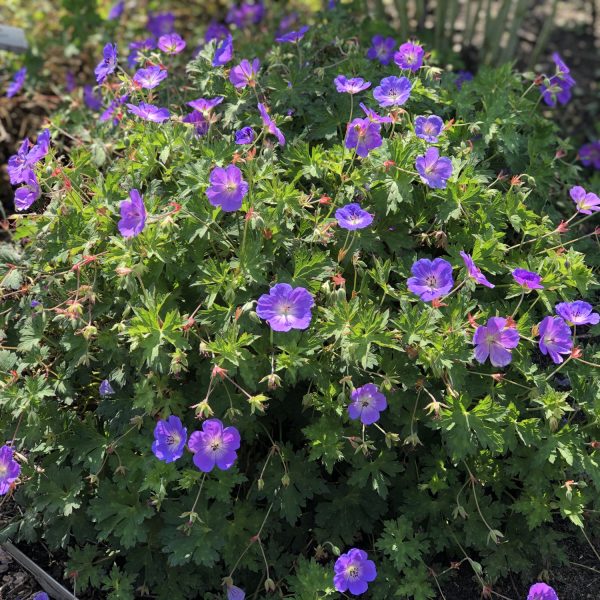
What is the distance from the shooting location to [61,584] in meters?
2.54

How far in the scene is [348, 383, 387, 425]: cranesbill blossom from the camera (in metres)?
2.26

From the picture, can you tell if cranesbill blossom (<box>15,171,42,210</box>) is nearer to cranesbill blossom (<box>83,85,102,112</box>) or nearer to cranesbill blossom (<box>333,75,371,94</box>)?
cranesbill blossom (<box>333,75,371,94</box>)

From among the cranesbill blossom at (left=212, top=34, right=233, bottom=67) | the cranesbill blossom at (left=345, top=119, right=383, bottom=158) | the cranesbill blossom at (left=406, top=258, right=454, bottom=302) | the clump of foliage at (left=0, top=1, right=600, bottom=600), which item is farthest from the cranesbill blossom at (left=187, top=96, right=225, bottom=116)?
the cranesbill blossom at (left=406, top=258, right=454, bottom=302)

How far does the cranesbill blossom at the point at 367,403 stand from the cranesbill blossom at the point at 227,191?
23.6 inches

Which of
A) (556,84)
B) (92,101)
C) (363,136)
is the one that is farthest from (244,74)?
(92,101)

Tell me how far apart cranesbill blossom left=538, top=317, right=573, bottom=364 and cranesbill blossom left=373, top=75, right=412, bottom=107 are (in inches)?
31.8

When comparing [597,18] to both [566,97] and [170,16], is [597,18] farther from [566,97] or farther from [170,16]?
[170,16]

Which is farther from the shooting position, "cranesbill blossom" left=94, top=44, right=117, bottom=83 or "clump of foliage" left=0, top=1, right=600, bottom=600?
"cranesbill blossom" left=94, top=44, right=117, bottom=83

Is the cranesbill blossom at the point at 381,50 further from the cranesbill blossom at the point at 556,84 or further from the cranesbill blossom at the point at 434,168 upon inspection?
the cranesbill blossom at the point at 434,168

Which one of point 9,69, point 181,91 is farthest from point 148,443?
point 9,69

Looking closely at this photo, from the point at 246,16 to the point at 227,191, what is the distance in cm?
271

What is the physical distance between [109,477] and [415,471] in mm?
920

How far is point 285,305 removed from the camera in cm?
224

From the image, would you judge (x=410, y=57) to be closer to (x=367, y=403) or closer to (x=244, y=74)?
(x=244, y=74)
